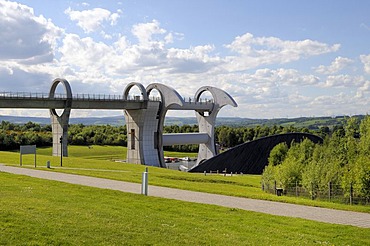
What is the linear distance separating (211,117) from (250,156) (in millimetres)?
25561

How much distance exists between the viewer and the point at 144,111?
61.5m

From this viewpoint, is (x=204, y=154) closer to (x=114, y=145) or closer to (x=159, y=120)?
(x=159, y=120)

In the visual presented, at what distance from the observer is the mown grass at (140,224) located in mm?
9750

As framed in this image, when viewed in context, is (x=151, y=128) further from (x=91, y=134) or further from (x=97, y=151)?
(x=91, y=134)

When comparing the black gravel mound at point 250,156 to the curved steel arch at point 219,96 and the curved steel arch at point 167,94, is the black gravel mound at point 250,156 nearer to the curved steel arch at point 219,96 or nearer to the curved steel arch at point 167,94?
the curved steel arch at point 167,94

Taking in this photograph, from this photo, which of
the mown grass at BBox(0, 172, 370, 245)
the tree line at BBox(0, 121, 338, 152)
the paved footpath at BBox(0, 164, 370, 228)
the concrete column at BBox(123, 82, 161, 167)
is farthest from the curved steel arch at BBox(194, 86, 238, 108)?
the mown grass at BBox(0, 172, 370, 245)

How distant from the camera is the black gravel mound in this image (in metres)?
48.0

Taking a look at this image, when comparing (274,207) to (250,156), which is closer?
(274,207)

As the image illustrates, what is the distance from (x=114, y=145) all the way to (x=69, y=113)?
1933 inches

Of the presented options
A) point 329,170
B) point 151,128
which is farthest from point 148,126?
point 329,170

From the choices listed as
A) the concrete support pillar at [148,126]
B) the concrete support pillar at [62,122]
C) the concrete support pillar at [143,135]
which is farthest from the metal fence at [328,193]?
the concrete support pillar at [143,135]

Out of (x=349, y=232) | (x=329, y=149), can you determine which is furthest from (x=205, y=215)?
(x=329, y=149)

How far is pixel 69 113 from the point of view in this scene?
5394 centimetres

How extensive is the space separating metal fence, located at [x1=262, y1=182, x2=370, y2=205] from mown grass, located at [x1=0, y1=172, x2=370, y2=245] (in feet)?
22.3
